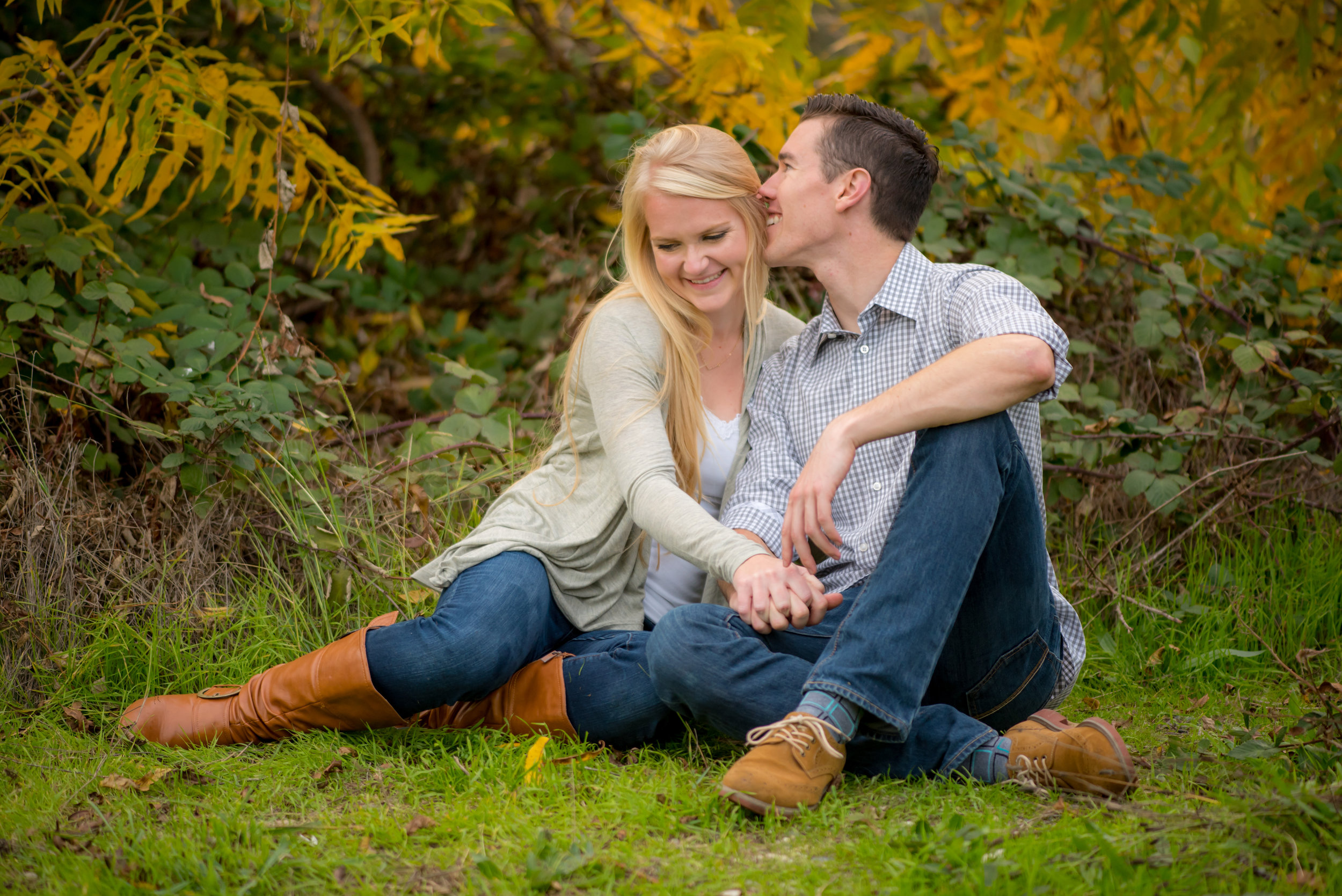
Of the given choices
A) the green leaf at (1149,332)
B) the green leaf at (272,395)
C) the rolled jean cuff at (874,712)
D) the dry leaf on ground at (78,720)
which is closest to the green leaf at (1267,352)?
the green leaf at (1149,332)

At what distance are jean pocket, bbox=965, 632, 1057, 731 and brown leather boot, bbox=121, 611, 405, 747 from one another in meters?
1.27

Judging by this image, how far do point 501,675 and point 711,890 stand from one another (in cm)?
85

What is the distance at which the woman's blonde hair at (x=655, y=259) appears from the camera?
261 centimetres

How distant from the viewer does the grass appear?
1.71 meters

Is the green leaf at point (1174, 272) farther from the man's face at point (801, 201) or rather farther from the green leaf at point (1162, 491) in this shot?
the man's face at point (801, 201)

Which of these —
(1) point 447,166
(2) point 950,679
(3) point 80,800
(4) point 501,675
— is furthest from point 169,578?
(1) point 447,166

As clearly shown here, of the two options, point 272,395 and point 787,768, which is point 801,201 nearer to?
point 787,768

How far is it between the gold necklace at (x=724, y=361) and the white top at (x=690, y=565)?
Result: 125 mm

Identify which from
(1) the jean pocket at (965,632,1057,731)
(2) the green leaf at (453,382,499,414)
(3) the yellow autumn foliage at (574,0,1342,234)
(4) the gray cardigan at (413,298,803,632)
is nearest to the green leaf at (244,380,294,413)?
(2) the green leaf at (453,382,499,414)

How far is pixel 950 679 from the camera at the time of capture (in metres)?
2.28

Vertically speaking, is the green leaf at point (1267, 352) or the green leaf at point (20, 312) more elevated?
the green leaf at point (1267, 352)

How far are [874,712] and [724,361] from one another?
117 centimetres

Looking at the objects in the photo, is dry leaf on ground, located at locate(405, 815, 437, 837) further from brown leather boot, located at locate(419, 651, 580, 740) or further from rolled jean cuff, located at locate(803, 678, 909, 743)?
rolled jean cuff, located at locate(803, 678, 909, 743)

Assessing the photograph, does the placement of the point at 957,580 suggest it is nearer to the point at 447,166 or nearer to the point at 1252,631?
the point at 1252,631
